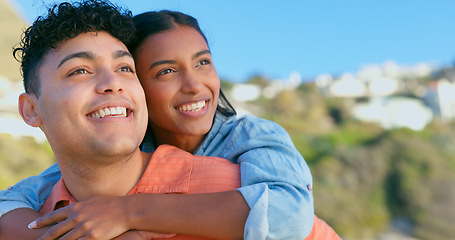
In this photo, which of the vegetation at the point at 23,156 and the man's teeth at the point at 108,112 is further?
the vegetation at the point at 23,156

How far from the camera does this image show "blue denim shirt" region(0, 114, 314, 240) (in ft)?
6.67

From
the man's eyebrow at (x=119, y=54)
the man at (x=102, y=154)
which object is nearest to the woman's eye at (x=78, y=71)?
the man at (x=102, y=154)

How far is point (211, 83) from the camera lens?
2951mm

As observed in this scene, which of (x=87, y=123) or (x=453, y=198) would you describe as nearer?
(x=87, y=123)

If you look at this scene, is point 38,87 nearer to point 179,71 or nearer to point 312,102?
point 179,71

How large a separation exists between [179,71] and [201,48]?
0.70ft

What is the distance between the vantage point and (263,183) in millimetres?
2094

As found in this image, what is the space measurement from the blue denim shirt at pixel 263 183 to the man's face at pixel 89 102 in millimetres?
504

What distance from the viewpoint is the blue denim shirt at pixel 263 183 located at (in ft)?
6.67

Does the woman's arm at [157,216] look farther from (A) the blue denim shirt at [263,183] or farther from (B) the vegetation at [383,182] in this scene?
(B) the vegetation at [383,182]

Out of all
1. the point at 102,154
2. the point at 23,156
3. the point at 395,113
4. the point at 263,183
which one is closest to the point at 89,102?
the point at 102,154

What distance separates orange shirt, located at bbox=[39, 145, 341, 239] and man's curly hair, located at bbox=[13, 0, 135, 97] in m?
0.62

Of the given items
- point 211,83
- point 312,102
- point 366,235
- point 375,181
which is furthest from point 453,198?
point 312,102

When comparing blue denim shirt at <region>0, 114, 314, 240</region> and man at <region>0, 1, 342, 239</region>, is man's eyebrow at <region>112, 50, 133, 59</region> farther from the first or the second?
blue denim shirt at <region>0, 114, 314, 240</region>
